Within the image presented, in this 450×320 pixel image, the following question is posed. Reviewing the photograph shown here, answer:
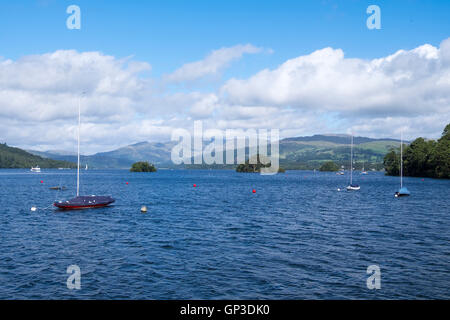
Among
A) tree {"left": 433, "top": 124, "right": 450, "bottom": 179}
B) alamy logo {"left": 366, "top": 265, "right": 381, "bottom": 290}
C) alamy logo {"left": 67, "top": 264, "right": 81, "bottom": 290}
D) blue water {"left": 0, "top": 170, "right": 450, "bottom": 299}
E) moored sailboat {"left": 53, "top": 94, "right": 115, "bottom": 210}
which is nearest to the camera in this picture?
blue water {"left": 0, "top": 170, "right": 450, "bottom": 299}

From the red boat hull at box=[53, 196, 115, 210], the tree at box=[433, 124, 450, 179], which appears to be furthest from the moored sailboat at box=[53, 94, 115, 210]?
the tree at box=[433, 124, 450, 179]

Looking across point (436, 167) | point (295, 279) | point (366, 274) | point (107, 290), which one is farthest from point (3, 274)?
point (436, 167)

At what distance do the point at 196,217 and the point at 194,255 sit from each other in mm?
25917

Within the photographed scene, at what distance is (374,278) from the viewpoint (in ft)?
84.8

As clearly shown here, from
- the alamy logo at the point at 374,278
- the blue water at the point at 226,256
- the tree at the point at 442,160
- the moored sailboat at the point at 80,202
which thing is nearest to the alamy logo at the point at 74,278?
the blue water at the point at 226,256

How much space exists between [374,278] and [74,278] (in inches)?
851

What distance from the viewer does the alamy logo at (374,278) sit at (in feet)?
80.5

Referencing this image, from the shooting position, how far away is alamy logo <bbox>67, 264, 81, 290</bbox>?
2475 cm

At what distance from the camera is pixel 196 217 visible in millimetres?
59188

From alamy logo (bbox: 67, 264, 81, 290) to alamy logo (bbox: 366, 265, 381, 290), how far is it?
19.8 metres

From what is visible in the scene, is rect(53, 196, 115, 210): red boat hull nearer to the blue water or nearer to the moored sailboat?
the moored sailboat

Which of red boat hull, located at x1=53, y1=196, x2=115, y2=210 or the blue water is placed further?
red boat hull, located at x1=53, y1=196, x2=115, y2=210

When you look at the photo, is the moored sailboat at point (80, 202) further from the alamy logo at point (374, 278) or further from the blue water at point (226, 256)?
the alamy logo at point (374, 278)

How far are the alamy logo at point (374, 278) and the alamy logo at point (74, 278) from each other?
19794 millimetres
